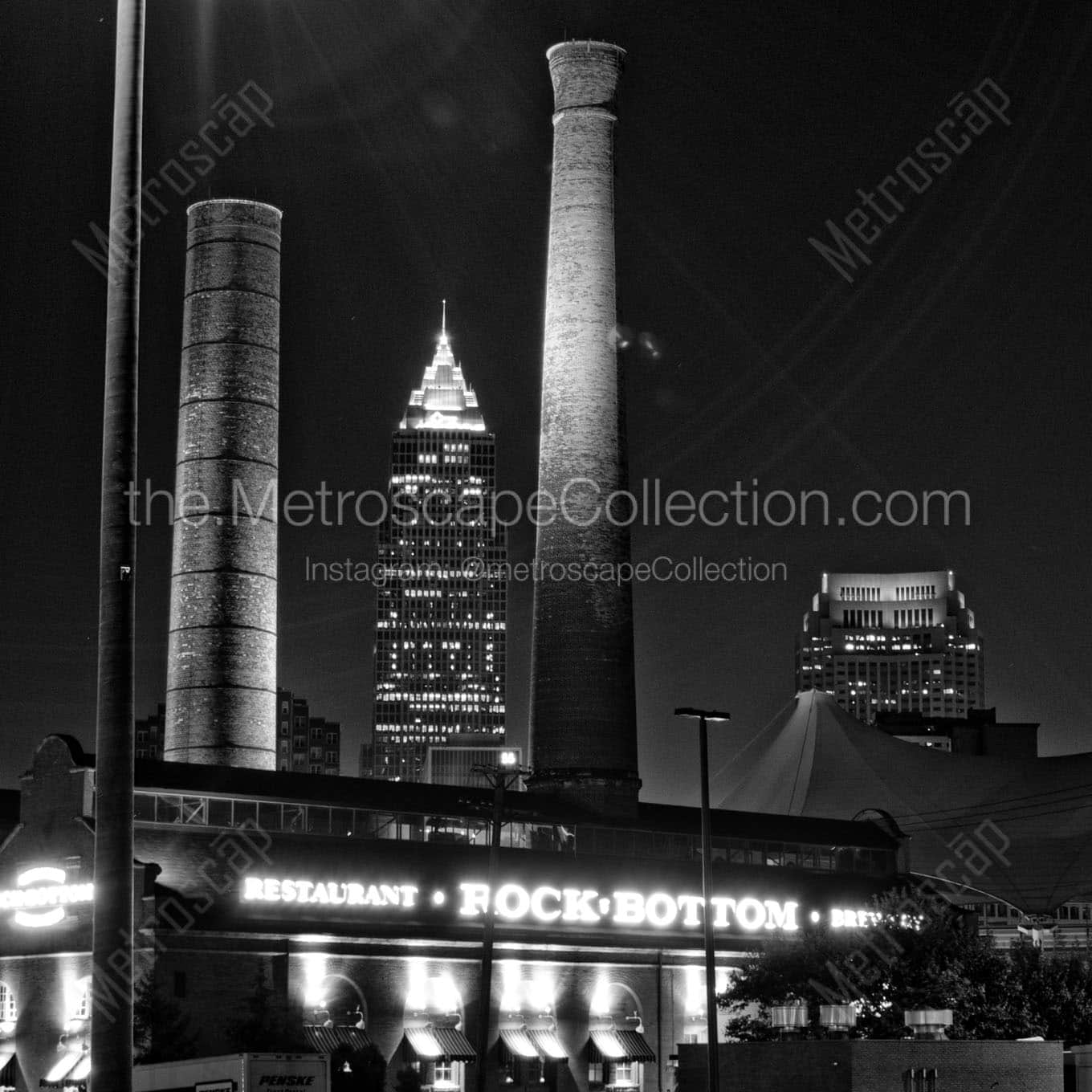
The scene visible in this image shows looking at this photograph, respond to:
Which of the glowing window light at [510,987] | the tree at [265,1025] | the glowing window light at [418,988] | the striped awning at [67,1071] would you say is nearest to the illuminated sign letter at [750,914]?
the glowing window light at [510,987]

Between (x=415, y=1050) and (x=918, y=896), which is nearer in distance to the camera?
(x=415, y=1050)

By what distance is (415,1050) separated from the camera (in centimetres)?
5144

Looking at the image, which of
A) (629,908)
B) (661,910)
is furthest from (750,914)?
(629,908)


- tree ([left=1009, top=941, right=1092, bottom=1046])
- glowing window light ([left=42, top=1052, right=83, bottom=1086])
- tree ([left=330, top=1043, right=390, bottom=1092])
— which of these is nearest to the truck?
tree ([left=330, top=1043, right=390, bottom=1092])

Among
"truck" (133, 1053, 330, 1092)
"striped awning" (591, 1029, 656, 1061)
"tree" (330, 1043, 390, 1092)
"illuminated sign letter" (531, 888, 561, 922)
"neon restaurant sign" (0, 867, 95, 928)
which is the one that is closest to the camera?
"truck" (133, 1053, 330, 1092)

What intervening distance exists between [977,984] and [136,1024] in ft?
76.3

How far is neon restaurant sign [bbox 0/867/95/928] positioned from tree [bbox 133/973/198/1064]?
13.9 ft

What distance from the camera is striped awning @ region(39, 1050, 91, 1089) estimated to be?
46969 millimetres

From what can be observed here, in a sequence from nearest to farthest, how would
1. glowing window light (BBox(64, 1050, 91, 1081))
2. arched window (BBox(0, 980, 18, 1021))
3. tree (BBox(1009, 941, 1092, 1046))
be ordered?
glowing window light (BBox(64, 1050, 91, 1081)), arched window (BBox(0, 980, 18, 1021)), tree (BBox(1009, 941, 1092, 1046))

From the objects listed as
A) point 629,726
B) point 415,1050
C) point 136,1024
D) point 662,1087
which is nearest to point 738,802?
point 629,726

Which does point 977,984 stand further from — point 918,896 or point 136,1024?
point 136,1024

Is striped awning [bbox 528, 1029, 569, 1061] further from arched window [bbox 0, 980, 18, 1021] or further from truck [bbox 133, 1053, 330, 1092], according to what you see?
truck [bbox 133, 1053, 330, 1092]

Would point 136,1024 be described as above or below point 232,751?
below

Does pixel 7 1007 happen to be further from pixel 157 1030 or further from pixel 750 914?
pixel 750 914
